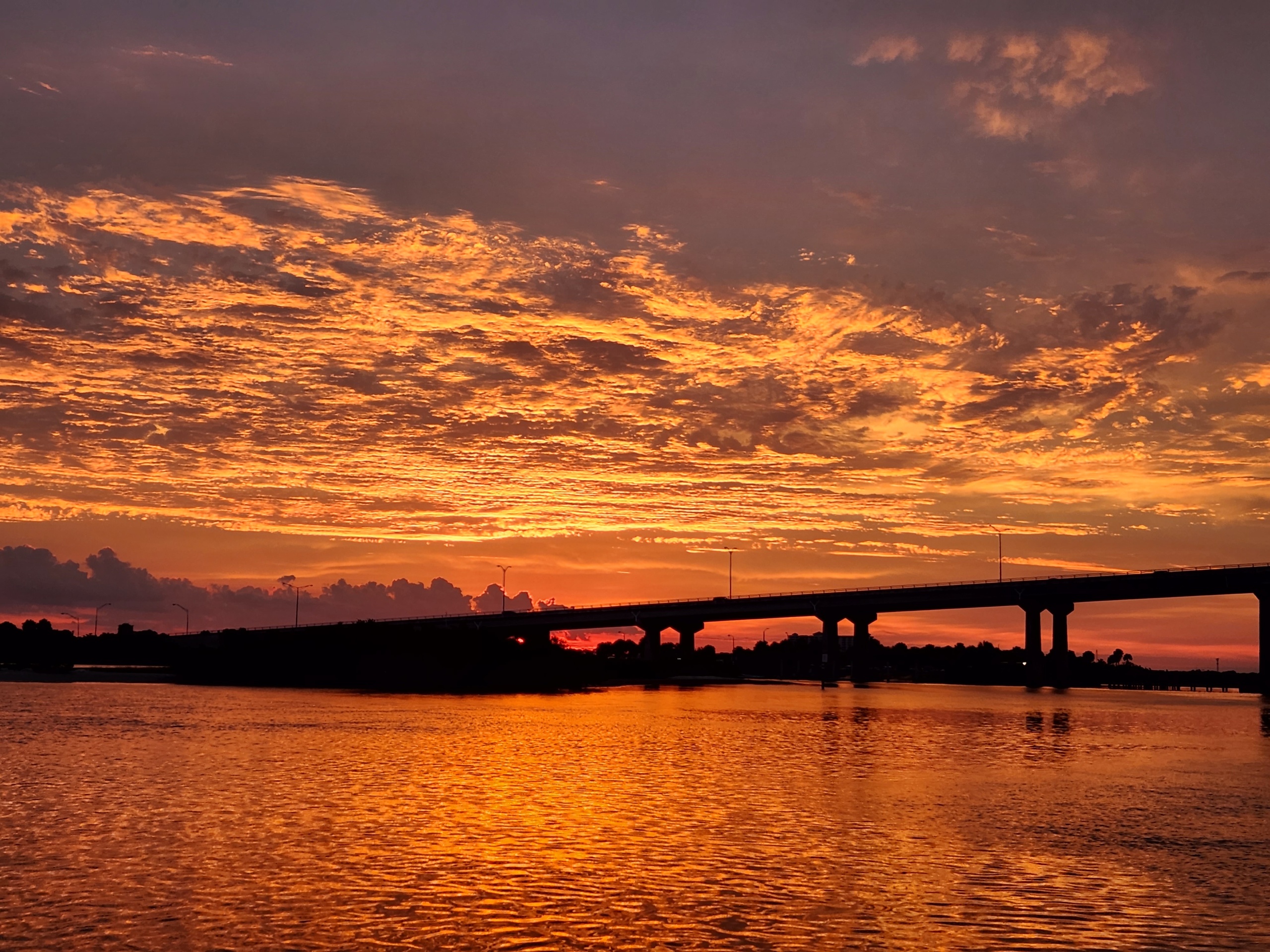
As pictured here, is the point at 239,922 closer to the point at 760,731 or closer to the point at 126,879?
the point at 126,879

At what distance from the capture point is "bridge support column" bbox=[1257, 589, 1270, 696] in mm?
186000

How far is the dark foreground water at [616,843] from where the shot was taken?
2256cm

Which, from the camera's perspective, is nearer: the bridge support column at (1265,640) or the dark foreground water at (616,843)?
the dark foreground water at (616,843)

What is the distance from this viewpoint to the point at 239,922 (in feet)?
73.4

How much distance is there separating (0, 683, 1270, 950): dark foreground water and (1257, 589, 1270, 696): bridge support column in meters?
131

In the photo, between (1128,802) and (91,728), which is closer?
(1128,802)

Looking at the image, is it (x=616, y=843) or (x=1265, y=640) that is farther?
(x=1265, y=640)

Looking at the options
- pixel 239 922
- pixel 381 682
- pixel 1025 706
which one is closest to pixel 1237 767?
pixel 239 922

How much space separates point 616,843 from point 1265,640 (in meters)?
187

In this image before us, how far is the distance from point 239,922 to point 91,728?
56.2 m

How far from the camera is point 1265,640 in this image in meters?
190

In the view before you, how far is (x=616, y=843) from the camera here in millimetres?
32062

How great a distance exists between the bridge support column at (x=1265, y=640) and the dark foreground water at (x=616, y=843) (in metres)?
131

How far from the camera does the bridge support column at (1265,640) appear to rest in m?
186
